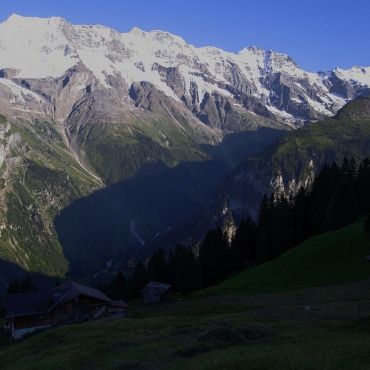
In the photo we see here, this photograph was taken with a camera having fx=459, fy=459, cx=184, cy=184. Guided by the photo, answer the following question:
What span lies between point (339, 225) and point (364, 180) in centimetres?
1778

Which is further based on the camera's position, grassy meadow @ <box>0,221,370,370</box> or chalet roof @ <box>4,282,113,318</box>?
chalet roof @ <box>4,282,113,318</box>

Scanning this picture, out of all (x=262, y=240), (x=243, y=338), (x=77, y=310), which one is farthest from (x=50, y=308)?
(x=262, y=240)

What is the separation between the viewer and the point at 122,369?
86.4 ft

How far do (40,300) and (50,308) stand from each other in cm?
259

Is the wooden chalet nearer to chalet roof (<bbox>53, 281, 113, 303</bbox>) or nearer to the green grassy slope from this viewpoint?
chalet roof (<bbox>53, 281, 113, 303</bbox>)

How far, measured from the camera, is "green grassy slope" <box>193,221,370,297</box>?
60812mm

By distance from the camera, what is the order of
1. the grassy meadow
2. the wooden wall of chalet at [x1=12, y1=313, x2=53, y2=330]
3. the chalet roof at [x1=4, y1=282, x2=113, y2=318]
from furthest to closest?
the chalet roof at [x1=4, y1=282, x2=113, y2=318] < the wooden wall of chalet at [x1=12, y1=313, x2=53, y2=330] < the grassy meadow

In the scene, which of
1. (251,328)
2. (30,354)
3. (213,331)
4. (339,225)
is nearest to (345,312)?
(251,328)

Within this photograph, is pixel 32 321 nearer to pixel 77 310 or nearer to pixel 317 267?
pixel 77 310

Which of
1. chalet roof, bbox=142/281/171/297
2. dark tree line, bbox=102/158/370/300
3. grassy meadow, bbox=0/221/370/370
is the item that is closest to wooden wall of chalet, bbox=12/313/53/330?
grassy meadow, bbox=0/221/370/370

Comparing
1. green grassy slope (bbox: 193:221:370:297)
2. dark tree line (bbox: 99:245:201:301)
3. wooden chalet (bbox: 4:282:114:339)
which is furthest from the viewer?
dark tree line (bbox: 99:245:201:301)

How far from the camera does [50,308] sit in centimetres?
5834

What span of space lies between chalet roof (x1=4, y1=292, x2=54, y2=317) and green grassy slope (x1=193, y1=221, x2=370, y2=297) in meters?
24.3

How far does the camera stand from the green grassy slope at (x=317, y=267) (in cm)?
6081
